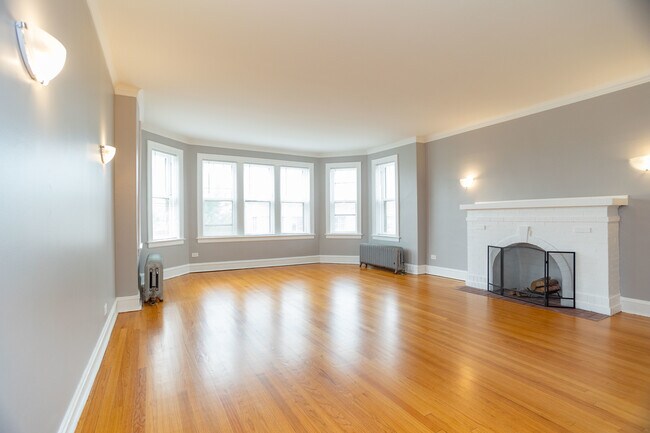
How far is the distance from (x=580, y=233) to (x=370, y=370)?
3407 mm

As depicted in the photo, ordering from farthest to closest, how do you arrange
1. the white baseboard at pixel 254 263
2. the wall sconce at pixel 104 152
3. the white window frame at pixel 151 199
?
the white baseboard at pixel 254 263
the white window frame at pixel 151 199
the wall sconce at pixel 104 152

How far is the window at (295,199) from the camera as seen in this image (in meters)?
7.74

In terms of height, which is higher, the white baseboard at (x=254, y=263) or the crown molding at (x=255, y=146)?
the crown molding at (x=255, y=146)

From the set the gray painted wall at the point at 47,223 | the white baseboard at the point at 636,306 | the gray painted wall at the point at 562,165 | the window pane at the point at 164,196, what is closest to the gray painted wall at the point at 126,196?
the gray painted wall at the point at 47,223

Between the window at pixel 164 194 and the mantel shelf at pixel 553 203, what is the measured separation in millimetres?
5294

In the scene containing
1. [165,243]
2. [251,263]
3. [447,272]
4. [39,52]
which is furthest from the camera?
[251,263]

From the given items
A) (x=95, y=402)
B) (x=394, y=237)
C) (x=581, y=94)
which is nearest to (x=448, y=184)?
(x=394, y=237)

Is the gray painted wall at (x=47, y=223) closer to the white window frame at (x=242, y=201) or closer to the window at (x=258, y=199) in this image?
the white window frame at (x=242, y=201)

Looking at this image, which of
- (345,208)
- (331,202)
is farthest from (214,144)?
(345,208)

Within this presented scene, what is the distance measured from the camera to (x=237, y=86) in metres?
3.95

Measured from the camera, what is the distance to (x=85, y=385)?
211cm

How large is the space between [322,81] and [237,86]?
3.47 feet

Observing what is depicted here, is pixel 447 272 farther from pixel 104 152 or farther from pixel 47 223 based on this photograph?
pixel 47 223

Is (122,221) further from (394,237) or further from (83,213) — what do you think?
(394,237)
